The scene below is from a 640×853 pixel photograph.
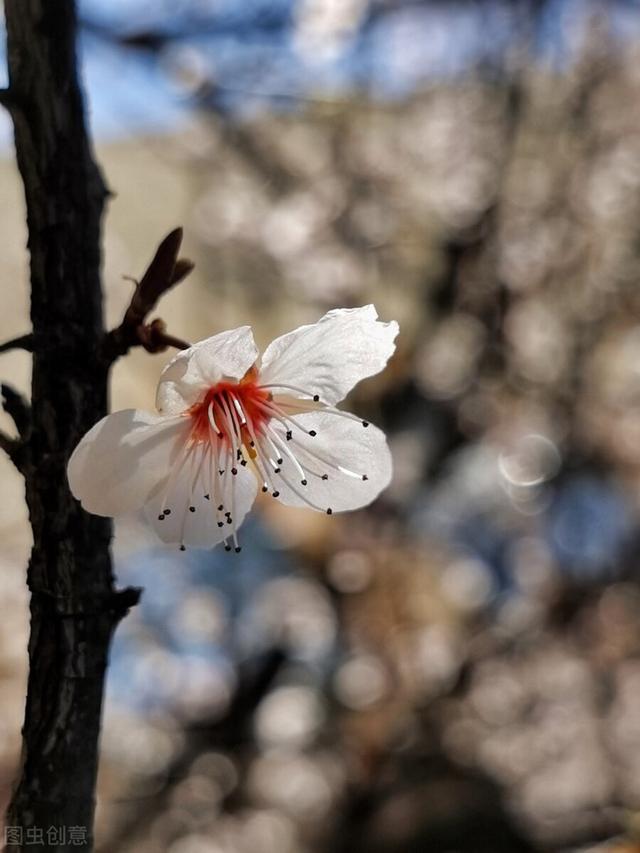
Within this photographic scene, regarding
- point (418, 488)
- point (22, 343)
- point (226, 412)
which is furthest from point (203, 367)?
point (418, 488)

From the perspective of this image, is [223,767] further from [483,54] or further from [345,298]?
[483,54]

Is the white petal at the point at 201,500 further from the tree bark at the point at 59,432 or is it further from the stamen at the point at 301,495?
the tree bark at the point at 59,432

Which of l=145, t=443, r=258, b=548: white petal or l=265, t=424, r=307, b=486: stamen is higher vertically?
l=265, t=424, r=307, b=486: stamen

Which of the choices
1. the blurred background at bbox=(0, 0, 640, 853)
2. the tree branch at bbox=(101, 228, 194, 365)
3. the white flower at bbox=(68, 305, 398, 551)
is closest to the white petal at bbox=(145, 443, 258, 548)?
the white flower at bbox=(68, 305, 398, 551)

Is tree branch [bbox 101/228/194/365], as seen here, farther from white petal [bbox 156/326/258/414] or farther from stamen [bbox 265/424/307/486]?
stamen [bbox 265/424/307/486]

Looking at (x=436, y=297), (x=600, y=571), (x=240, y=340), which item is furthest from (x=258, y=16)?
(x=240, y=340)

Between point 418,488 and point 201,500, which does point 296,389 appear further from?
point 418,488

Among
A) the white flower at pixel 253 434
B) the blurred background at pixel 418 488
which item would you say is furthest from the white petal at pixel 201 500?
the blurred background at pixel 418 488
